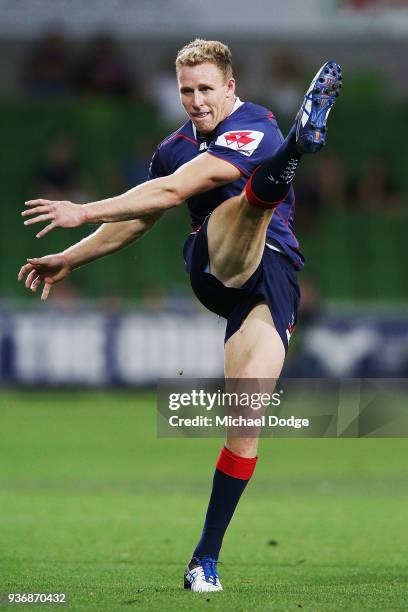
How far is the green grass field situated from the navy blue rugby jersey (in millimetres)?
1634

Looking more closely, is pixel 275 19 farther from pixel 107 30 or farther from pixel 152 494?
pixel 152 494

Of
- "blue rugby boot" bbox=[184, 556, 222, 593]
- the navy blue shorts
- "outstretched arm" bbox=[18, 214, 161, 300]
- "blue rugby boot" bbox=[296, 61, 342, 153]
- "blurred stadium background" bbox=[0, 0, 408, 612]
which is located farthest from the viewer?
"blurred stadium background" bbox=[0, 0, 408, 612]

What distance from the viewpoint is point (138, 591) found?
5836 millimetres

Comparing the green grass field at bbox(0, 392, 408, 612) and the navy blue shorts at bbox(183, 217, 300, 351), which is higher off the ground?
the navy blue shorts at bbox(183, 217, 300, 351)

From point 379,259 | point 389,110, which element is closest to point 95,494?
point 379,259

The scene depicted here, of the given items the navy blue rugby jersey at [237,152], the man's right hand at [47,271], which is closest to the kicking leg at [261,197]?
the navy blue rugby jersey at [237,152]

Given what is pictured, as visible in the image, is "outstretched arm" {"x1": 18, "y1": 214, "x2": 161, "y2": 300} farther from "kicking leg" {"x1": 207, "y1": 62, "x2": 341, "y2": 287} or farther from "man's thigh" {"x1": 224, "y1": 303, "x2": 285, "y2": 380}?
"man's thigh" {"x1": 224, "y1": 303, "x2": 285, "y2": 380}

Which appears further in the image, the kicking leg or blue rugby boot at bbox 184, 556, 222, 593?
blue rugby boot at bbox 184, 556, 222, 593

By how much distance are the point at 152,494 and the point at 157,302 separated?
814 cm

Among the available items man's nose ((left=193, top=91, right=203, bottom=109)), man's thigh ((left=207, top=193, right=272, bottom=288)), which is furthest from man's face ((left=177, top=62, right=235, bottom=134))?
man's thigh ((left=207, top=193, right=272, bottom=288))

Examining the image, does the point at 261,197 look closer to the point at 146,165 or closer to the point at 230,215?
the point at 230,215

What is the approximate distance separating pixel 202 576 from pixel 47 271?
5.32ft

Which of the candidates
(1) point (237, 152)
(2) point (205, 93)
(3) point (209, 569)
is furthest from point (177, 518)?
(2) point (205, 93)

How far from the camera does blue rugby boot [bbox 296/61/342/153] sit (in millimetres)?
5676
